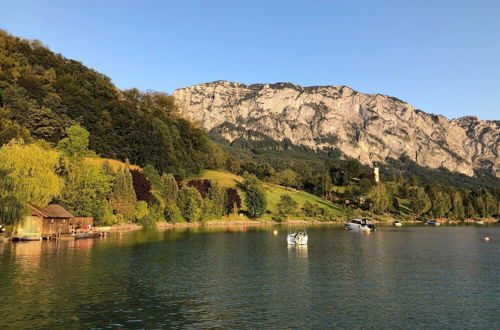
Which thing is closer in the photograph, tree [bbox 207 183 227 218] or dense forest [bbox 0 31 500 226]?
dense forest [bbox 0 31 500 226]

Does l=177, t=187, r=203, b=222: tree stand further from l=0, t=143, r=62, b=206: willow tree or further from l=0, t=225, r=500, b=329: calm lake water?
l=0, t=225, r=500, b=329: calm lake water

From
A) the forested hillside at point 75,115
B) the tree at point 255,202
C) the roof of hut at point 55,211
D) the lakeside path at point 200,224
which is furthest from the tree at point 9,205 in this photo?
the tree at point 255,202

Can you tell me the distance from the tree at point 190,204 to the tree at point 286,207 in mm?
46030

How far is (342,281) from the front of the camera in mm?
45094

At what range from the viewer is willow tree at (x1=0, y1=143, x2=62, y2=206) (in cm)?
8049

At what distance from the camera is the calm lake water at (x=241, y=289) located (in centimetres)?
2962

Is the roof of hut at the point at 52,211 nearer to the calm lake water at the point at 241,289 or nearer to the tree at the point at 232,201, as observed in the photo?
the calm lake water at the point at 241,289

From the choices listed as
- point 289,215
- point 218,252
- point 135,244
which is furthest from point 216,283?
point 289,215

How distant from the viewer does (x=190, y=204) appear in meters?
152

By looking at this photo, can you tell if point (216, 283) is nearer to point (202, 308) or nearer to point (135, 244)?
point (202, 308)

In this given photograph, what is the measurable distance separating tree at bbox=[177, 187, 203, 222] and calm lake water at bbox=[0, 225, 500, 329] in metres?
83.4

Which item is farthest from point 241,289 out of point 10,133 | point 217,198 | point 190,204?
point 217,198

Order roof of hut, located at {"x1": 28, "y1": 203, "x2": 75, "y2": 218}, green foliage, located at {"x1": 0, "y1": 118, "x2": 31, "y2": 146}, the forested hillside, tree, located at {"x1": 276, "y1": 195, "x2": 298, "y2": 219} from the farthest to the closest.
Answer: tree, located at {"x1": 276, "y1": 195, "x2": 298, "y2": 219}
the forested hillside
green foliage, located at {"x1": 0, "y1": 118, "x2": 31, "y2": 146}
roof of hut, located at {"x1": 28, "y1": 203, "x2": 75, "y2": 218}

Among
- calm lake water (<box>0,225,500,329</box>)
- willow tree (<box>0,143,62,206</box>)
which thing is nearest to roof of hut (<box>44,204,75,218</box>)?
willow tree (<box>0,143,62,206</box>)
